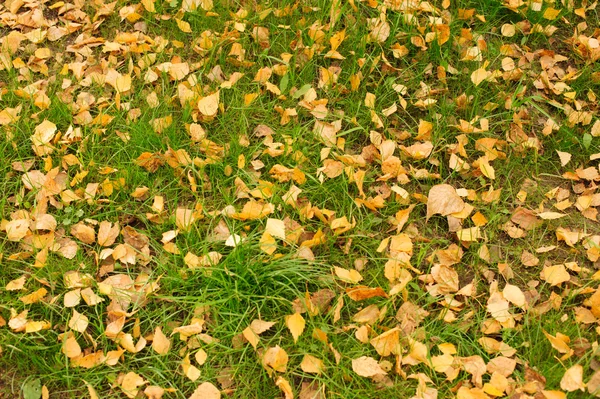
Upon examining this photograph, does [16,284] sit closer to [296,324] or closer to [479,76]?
[296,324]

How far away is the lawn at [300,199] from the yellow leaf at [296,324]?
1cm

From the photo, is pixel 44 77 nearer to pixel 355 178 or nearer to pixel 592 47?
pixel 355 178

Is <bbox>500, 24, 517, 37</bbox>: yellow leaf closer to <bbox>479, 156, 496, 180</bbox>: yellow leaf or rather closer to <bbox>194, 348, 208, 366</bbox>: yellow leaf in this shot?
<bbox>479, 156, 496, 180</bbox>: yellow leaf

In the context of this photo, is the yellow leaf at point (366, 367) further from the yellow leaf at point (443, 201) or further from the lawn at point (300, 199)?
the yellow leaf at point (443, 201)

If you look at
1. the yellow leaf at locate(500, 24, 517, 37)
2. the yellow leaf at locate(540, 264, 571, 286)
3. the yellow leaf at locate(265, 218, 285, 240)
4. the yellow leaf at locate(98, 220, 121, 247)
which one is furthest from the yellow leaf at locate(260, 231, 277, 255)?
the yellow leaf at locate(500, 24, 517, 37)

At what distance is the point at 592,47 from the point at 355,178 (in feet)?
4.90

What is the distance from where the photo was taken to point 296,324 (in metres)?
2.38

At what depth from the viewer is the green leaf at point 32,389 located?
2291mm

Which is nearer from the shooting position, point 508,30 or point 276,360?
point 276,360

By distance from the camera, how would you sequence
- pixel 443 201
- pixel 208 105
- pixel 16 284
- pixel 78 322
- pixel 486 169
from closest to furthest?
pixel 78 322
pixel 16 284
pixel 443 201
pixel 486 169
pixel 208 105

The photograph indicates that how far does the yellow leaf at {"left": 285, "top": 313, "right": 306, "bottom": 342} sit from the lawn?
0.6 inches

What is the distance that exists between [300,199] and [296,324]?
0.63 metres

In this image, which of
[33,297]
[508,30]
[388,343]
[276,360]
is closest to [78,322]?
[33,297]

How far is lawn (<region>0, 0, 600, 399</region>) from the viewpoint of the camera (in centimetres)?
236
